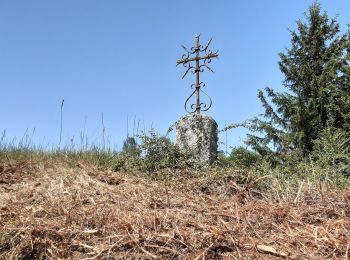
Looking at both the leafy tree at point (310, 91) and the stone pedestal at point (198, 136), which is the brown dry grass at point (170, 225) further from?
the leafy tree at point (310, 91)

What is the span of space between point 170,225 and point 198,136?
3.91 metres

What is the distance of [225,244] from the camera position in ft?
8.27

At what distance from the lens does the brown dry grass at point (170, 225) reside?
8.13 feet

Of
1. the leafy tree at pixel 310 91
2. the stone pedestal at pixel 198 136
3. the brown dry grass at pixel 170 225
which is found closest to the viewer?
the brown dry grass at pixel 170 225

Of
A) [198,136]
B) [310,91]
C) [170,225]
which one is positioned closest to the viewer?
[170,225]

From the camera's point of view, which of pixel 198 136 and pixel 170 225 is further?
pixel 198 136

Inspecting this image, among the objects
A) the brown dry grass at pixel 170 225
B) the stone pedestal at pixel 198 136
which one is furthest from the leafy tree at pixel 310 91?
the brown dry grass at pixel 170 225

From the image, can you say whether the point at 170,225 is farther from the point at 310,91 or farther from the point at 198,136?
the point at 310,91

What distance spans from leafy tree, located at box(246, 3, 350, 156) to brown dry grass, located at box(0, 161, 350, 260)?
8.88m

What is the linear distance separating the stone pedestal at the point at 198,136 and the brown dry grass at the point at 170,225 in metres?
2.59

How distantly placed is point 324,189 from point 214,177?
1.21 m

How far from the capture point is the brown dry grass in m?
2.48

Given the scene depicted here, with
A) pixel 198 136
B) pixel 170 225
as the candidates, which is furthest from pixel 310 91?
pixel 170 225

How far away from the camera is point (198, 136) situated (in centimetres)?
669
